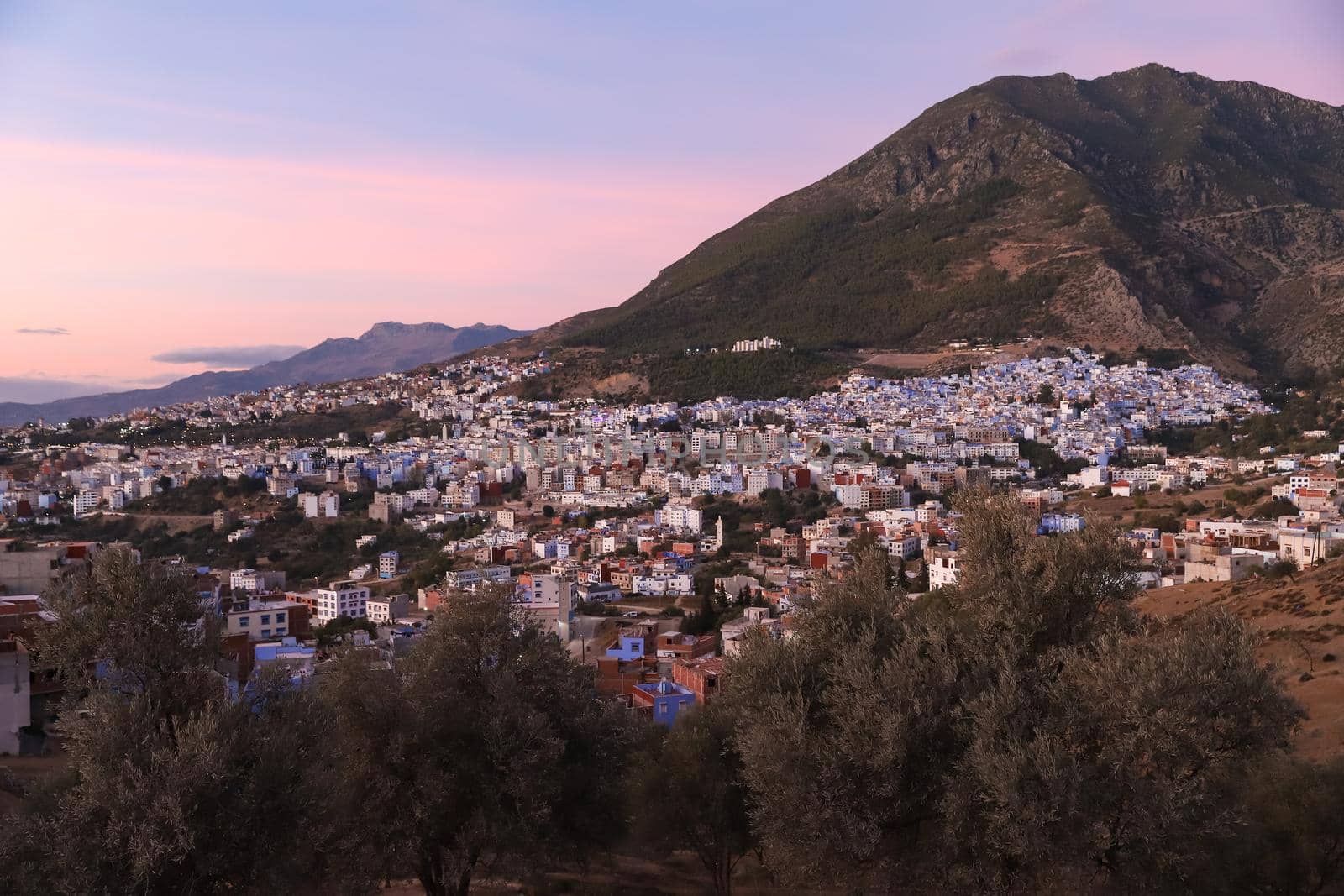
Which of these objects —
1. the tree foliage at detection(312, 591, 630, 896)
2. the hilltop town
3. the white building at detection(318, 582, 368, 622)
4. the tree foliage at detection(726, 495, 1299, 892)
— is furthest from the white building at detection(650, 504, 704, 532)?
the tree foliage at detection(726, 495, 1299, 892)

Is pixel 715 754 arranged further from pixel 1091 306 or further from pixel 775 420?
pixel 1091 306

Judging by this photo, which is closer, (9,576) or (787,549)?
(9,576)

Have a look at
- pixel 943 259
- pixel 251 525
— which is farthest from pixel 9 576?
pixel 943 259

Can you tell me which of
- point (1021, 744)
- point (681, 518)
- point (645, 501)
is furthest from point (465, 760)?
point (645, 501)

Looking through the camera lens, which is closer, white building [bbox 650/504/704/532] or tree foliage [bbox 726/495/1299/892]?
tree foliage [bbox 726/495/1299/892]

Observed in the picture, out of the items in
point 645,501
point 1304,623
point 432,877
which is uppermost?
point 432,877

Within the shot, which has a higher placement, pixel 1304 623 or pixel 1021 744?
pixel 1021 744

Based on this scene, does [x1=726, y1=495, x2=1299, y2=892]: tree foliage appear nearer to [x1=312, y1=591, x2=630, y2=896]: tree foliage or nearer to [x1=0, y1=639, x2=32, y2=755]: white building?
[x1=312, y1=591, x2=630, y2=896]: tree foliage

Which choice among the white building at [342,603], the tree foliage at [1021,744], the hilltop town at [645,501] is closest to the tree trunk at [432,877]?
the hilltop town at [645,501]

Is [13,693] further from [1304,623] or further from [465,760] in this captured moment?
[1304,623]
